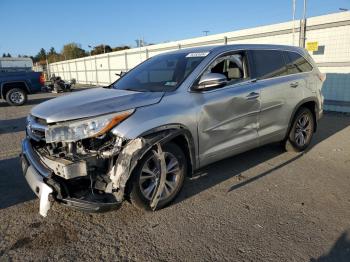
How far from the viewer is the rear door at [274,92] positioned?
4902 mm

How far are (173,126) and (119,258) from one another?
150cm

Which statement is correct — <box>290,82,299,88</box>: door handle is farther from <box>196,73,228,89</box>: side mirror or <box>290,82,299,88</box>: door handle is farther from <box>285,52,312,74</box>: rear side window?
<box>196,73,228,89</box>: side mirror

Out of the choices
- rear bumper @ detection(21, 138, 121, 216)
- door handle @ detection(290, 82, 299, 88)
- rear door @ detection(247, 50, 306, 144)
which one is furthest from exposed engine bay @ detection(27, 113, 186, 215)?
door handle @ detection(290, 82, 299, 88)

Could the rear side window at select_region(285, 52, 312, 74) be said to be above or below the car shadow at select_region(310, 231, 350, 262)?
above

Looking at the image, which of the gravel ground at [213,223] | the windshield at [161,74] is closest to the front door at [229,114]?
the windshield at [161,74]

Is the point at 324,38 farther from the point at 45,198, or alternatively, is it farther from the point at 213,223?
the point at 45,198

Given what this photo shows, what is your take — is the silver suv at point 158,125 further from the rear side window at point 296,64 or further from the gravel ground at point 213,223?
the gravel ground at point 213,223

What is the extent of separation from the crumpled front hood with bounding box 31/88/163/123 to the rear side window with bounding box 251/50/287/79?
186cm

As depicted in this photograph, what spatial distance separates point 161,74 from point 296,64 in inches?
102

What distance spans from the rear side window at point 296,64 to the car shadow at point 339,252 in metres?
3.12

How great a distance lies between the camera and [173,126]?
12.0 feet

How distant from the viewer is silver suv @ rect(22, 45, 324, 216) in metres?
3.23

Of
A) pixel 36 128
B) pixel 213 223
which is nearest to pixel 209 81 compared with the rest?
pixel 213 223

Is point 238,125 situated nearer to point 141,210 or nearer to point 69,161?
point 141,210
